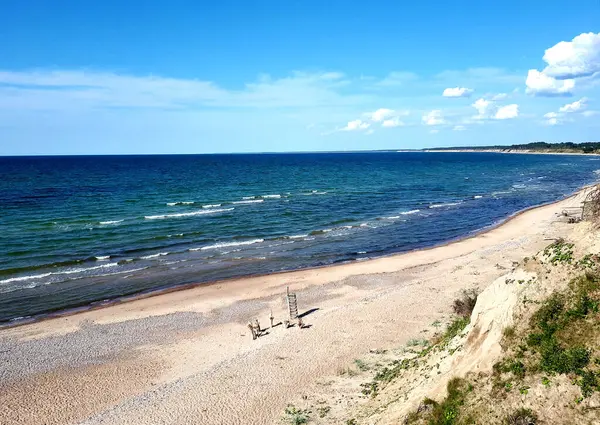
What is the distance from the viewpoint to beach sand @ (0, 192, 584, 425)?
17703 mm

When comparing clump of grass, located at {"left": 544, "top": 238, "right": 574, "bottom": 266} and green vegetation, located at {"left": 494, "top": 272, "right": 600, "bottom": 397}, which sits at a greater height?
clump of grass, located at {"left": 544, "top": 238, "right": 574, "bottom": 266}

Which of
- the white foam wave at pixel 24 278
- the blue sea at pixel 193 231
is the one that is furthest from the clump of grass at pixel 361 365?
the white foam wave at pixel 24 278

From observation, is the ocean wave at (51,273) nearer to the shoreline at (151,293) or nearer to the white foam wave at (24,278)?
the white foam wave at (24,278)

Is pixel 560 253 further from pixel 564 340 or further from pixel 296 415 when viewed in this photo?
pixel 296 415

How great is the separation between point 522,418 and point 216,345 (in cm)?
1595

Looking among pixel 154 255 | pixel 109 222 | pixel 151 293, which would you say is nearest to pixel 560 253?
pixel 151 293

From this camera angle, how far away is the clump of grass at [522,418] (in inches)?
418

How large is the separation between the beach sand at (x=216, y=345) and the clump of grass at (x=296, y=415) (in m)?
0.40

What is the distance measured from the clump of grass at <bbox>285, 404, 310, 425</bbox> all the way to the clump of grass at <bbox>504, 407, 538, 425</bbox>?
292 inches

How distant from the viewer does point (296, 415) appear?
16.4m

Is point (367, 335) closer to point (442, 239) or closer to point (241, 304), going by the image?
point (241, 304)

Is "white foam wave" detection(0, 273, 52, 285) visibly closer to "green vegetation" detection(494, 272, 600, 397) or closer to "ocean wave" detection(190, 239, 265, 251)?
"ocean wave" detection(190, 239, 265, 251)

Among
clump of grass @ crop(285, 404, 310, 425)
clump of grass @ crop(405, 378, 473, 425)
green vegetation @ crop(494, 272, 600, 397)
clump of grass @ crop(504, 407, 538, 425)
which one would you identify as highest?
green vegetation @ crop(494, 272, 600, 397)

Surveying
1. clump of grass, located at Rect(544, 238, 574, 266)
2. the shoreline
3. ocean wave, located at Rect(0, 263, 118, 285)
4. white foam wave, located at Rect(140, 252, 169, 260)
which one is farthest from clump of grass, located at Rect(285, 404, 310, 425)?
white foam wave, located at Rect(140, 252, 169, 260)
